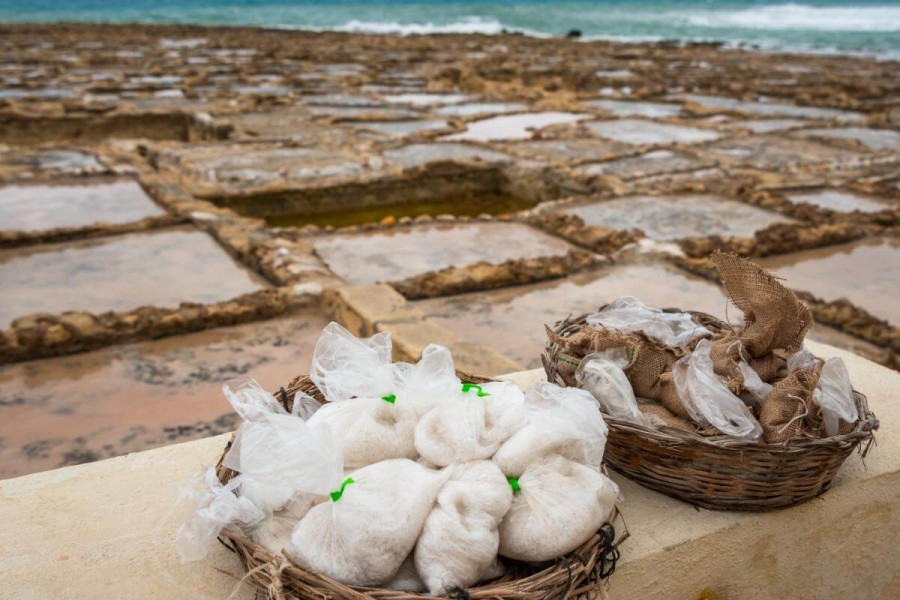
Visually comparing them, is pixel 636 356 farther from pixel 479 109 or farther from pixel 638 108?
pixel 638 108

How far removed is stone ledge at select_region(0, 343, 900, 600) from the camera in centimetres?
139

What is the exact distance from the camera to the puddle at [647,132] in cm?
793

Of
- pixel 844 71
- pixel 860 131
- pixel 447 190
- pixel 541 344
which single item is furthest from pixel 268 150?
pixel 844 71

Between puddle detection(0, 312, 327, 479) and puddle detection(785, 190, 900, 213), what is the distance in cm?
391

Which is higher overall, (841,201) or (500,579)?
(500,579)

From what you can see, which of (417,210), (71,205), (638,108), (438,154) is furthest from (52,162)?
(638,108)

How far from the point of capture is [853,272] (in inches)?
170

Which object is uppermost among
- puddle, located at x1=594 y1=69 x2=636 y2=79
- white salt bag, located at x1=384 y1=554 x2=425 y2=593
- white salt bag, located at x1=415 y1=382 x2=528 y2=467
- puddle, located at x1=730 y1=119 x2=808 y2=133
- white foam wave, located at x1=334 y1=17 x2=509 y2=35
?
white salt bag, located at x1=415 y1=382 x2=528 y2=467

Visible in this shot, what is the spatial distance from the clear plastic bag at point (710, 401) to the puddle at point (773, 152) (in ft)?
18.4

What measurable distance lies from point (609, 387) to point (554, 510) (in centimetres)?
45

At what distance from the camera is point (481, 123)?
29.0ft

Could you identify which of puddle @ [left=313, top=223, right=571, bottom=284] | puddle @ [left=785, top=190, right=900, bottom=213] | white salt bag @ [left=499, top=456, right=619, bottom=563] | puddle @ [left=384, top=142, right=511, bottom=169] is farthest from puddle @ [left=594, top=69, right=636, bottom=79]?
white salt bag @ [left=499, top=456, right=619, bottom=563]

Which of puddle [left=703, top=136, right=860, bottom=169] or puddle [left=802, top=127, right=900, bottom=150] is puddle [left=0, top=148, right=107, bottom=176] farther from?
puddle [left=802, top=127, right=900, bottom=150]

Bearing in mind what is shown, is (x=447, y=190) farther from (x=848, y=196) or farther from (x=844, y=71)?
(x=844, y=71)
